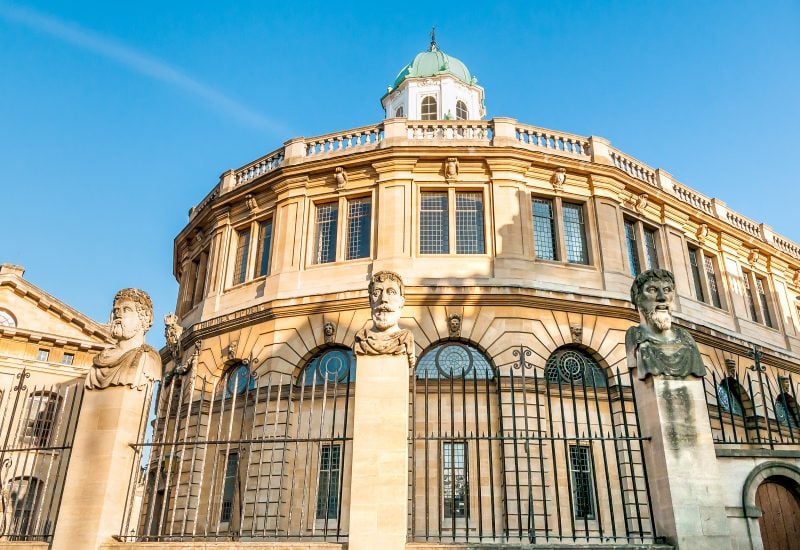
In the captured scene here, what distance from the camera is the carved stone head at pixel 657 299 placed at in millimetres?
8273

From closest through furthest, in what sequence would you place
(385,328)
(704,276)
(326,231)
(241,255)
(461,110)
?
(385,328) → (326,231) → (241,255) → (704,276) → (461,110)

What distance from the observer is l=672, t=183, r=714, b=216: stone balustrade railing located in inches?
947

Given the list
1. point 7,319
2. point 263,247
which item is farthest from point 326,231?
point 7,319

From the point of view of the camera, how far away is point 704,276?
23.3 m

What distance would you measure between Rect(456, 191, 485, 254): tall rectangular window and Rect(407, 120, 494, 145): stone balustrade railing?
2.14m

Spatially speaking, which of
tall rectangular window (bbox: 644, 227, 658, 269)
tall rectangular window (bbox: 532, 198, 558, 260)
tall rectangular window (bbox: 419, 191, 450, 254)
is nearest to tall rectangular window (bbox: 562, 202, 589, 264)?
tall rectangular window (bbox: 532, 198, 558, 260)

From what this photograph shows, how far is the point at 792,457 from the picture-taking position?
8922 millimetres

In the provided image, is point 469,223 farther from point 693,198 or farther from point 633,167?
point 693,198

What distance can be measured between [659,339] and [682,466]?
1.60m

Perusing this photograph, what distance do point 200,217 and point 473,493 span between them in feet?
49.4

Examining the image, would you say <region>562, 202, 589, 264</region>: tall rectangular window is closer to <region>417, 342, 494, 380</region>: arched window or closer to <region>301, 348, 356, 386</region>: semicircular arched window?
<region>417, 342, 494, 380</region>: arched window

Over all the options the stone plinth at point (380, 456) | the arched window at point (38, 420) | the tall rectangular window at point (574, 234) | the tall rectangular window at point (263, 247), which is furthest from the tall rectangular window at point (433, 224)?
the stone plinth at point (380, 456)

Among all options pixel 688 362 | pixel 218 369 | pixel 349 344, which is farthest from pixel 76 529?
pixel 218 369

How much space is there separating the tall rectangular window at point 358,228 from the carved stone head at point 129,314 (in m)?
11.1
